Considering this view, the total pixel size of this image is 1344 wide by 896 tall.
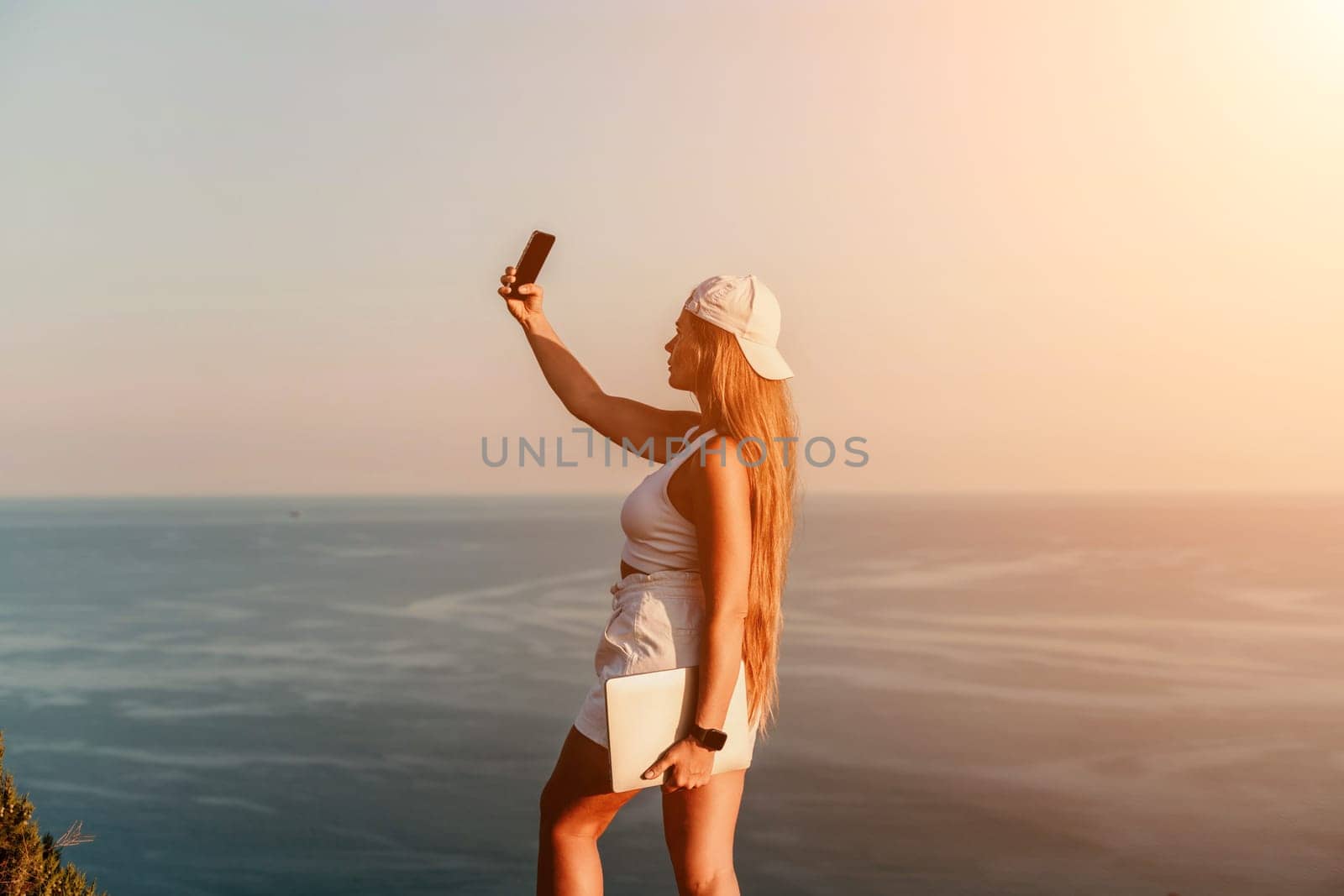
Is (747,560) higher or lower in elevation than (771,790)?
higher

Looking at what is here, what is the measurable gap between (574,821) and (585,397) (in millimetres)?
891

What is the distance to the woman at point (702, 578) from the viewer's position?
1927mm

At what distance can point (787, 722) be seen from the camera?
8531mm

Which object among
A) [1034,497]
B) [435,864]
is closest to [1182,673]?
[435,864]

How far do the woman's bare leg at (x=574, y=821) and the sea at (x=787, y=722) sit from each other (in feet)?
2.58

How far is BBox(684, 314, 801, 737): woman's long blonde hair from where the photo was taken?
2000 millimetres

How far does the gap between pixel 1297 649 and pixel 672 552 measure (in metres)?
11.5

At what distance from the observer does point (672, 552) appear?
6.64 feet

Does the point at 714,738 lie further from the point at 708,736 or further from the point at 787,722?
the point at 787,722

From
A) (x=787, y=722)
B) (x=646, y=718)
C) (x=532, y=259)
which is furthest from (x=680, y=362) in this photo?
(x=787, y=722)

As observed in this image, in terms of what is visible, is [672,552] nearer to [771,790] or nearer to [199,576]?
[771,790]

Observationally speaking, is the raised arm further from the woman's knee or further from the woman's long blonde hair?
the woman's knee

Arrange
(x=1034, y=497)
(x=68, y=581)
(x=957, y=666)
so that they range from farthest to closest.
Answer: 1. (x=1034, y=497)
2. (x=68, y=581)
3. (x=957, y=666)

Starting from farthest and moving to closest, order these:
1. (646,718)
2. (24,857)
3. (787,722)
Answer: (787,722) → (24,857) → (646,718)
